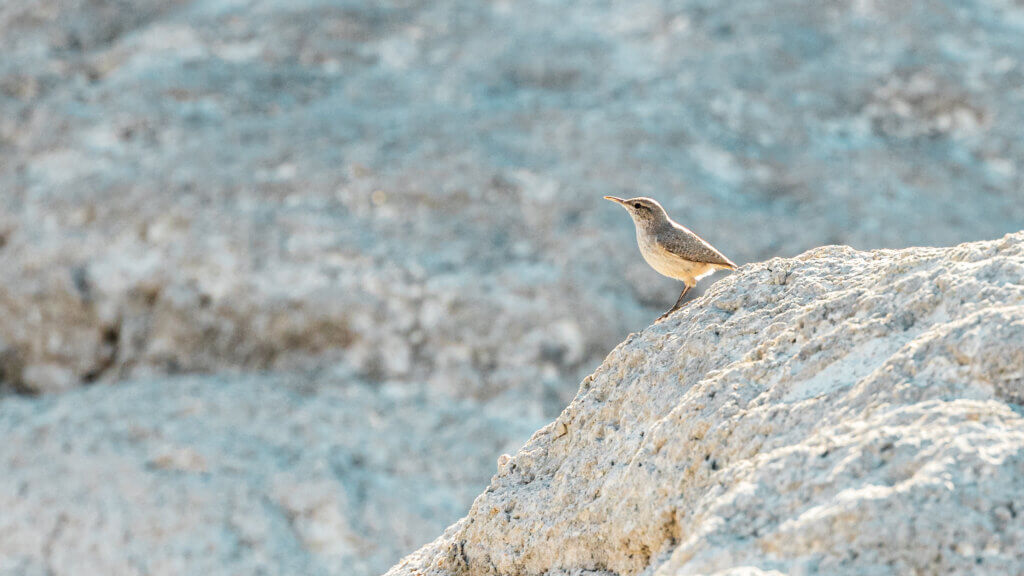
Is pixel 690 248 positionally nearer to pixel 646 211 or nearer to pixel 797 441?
pixel 646 211

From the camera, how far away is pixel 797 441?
108 inches

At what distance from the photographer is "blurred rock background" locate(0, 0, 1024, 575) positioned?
8906 millimetres

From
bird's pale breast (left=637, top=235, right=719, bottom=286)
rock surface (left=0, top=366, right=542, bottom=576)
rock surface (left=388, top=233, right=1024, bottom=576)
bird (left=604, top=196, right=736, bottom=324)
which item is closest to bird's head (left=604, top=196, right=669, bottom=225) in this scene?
bird (left=604, top=196, right=736, bottom=324)

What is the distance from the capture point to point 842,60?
12539 millimetres

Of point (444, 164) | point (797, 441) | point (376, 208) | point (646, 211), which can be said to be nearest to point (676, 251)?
point (646, 211)

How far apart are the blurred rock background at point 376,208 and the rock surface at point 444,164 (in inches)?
1.3

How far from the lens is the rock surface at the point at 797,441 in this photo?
7.42ft

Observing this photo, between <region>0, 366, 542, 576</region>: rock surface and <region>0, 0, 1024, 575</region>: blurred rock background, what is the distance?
0.03 m

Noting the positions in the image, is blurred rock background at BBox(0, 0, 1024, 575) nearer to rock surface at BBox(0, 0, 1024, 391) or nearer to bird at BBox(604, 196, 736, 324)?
rock surface at BBox(0, 0, 1024, 391)

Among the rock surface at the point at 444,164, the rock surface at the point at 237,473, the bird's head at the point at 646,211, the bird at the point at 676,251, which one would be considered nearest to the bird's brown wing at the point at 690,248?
the bird at the point at 676,251

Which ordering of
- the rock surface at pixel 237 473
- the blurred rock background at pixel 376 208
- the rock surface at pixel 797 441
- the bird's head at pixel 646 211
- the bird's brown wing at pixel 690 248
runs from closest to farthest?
the rock surface at pixel 797 441, the bird's brown wing at pixel 690 248, the bird's head at pixel 646 211, the rock surface at pixel 237 473, the blurred rock background at pixel 376 208

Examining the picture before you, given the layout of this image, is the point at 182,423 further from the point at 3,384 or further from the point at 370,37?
the point at 370,37

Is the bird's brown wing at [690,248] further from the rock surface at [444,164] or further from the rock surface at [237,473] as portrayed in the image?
the rock surface at [444,164]

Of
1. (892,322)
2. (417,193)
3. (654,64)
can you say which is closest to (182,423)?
(417,193)
